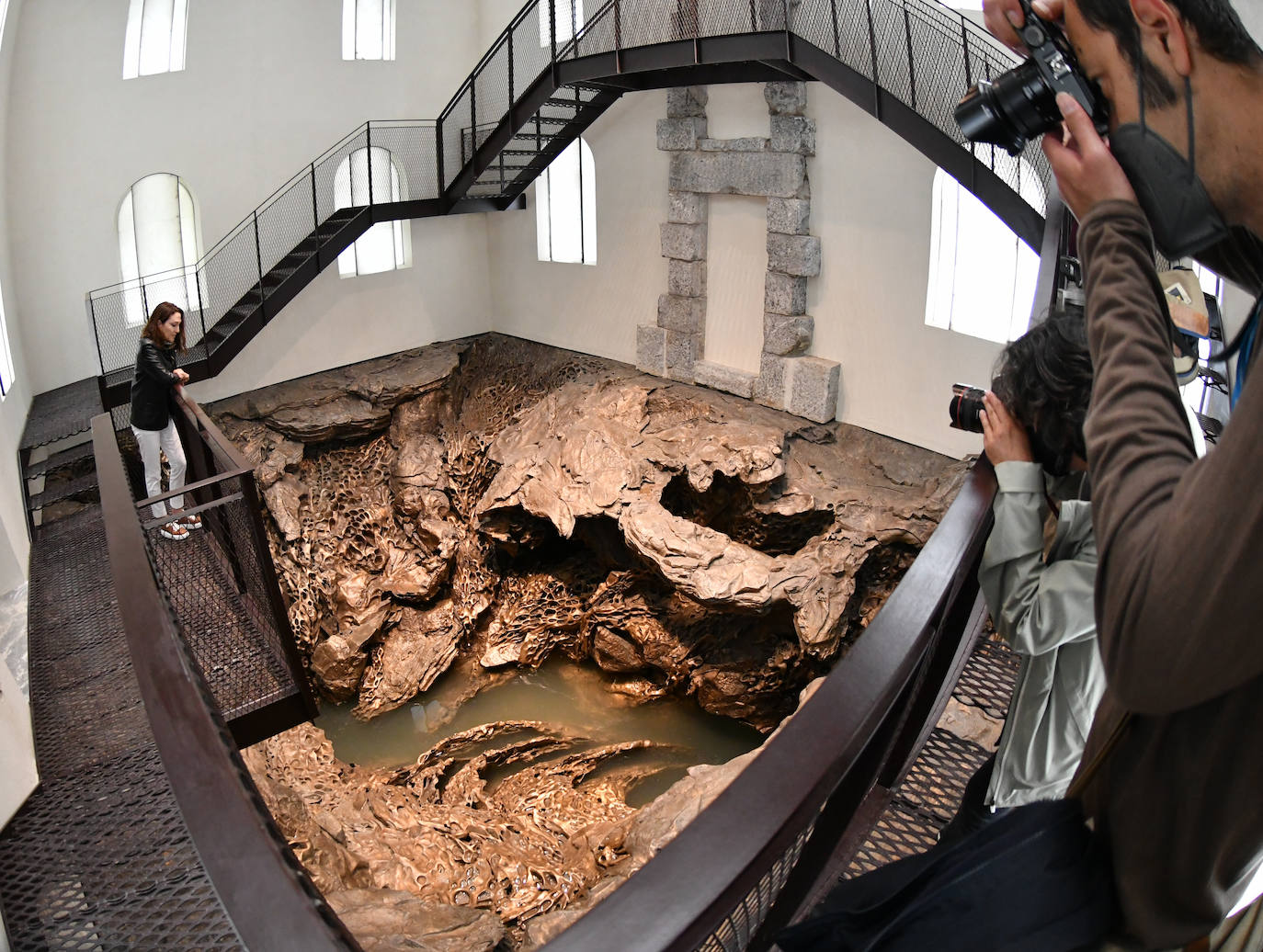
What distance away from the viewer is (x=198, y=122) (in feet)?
32.0

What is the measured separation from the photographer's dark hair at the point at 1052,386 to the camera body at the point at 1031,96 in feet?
1.22

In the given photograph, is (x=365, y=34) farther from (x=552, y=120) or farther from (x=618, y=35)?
(x=618, y=35)

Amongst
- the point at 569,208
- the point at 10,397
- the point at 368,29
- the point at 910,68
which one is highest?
the point at 368,29

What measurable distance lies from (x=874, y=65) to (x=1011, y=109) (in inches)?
243

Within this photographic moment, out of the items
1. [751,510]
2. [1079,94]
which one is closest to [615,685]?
[751,510]

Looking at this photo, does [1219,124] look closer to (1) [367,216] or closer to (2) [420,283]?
(1) [367,216]

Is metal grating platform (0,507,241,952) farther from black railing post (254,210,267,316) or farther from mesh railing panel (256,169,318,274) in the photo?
mesh railing panel (256,169,318,274)

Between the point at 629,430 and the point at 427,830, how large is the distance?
4.63m

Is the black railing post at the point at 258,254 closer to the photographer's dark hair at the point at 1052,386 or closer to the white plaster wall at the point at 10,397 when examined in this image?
the white plaster wall at the point at 10,397

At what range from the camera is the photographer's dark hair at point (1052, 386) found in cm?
175

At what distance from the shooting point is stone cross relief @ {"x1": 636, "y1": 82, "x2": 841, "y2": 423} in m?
9.06

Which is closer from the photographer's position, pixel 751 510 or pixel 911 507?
pixel 911 507

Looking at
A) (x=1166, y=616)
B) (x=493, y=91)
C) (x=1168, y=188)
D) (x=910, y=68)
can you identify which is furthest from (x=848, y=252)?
(x=1166, y=616)

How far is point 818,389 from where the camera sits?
9375 mm
